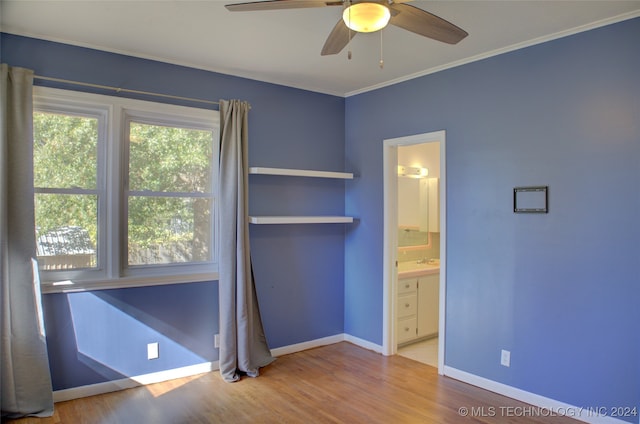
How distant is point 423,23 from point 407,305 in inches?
123

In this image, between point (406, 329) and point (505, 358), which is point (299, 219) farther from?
point (505, 358)

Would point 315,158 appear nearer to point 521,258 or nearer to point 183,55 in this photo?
point 183,55

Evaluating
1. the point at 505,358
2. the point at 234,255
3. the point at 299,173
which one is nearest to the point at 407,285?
the point at 505,358

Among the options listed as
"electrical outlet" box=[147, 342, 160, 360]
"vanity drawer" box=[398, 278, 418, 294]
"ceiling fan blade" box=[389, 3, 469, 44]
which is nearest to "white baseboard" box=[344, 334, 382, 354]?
"vanity drawer" box=[398, 278, 418, 294]

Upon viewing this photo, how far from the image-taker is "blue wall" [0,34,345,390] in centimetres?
320

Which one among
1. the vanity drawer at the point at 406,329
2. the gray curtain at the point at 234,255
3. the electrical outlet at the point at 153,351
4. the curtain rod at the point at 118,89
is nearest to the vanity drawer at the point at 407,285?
the vanity drawer at the point at 406,329

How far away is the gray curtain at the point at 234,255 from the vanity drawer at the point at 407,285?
1.57m

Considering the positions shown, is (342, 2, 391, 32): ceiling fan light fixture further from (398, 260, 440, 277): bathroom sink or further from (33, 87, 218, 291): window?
(398, 260, 440, 277): bathroom sink

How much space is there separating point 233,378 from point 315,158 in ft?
7.32

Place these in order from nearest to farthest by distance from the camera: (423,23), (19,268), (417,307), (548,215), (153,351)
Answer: (423,23)
(19,268)
(548,215)
(153,351)
(417,307)

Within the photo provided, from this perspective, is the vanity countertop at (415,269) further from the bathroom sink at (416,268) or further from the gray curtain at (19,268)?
the gray curtain at (19,268)

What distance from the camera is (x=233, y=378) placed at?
11.9 ft

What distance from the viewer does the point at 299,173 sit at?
4172mm

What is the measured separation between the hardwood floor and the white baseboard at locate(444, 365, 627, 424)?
4 centimetres
